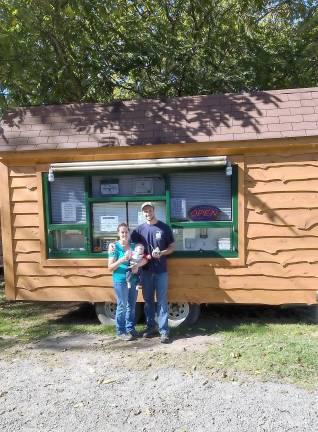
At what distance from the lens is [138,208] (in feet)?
19.7

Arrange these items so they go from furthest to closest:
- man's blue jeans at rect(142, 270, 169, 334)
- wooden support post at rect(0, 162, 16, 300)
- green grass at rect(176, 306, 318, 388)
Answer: wooden support post at rect(0, 162, 16, 300)
man's blue jeans at rect(142, 270, 169, 334)
green grass at rect(176, 306, 318, 388)

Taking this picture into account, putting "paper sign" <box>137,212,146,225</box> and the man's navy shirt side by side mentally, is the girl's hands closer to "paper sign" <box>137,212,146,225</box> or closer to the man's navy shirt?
the man's navy shirt

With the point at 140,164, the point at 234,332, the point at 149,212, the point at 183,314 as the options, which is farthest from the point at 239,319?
the point at 140,164

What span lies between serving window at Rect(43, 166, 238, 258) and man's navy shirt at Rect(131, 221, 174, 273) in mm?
395

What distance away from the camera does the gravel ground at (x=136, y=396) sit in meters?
3.56

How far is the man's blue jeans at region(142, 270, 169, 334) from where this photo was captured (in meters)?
5.52

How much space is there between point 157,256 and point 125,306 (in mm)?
718

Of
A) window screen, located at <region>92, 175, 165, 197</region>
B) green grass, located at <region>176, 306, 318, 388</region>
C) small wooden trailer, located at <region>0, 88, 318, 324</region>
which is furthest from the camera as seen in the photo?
window screen, located at <region>92, 175, 165, 197</region>

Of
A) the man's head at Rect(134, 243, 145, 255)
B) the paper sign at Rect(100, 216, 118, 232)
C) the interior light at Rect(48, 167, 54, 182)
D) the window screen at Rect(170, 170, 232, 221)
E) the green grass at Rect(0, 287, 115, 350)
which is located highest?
the interior light at Rect(48, 167, 54, 182)

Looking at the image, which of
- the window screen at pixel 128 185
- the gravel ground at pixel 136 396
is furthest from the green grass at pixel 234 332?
the window screen at pixel 128 185

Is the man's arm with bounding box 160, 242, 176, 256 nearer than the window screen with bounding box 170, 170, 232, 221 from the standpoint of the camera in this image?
Yes

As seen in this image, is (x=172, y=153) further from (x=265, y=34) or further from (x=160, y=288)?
(x=265, y=34)

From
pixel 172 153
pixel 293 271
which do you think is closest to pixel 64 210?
pixel 172 153

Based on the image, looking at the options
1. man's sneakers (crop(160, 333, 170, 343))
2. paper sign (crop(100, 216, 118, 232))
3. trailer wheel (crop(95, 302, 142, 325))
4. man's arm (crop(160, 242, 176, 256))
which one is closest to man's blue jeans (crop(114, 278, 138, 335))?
man's sneakers (crop(160, 333, 170, 343))
